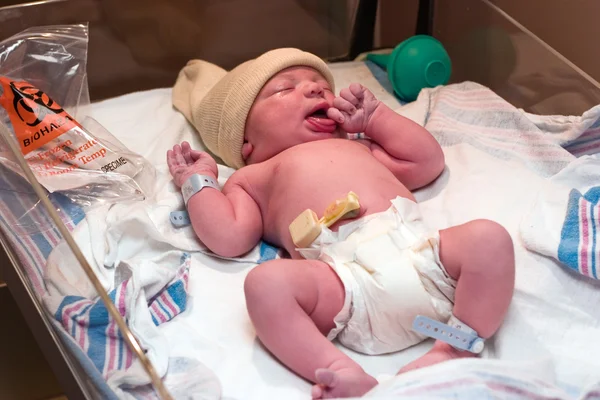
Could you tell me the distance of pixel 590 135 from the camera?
116cm

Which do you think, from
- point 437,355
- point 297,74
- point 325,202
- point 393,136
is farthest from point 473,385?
point 297,74

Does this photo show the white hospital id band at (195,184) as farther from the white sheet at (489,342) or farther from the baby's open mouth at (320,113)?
the baby's open mouth at (320,113)

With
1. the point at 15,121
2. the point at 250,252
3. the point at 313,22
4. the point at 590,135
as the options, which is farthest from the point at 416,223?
the point at 313,22

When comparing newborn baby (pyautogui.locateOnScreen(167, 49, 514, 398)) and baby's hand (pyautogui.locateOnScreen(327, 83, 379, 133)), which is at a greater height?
baby's hand (pyautogui.locateOnScreen(327, 83, 379, 133))

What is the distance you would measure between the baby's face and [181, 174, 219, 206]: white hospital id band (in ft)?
0.37

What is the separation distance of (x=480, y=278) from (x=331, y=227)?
9.8 inches

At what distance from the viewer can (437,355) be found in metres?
0.84

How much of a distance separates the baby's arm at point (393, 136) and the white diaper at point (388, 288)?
0.78 ft

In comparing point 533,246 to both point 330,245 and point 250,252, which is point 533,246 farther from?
point 250,252

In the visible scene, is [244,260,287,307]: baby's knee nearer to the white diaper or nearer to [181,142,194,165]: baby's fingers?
the white diaper

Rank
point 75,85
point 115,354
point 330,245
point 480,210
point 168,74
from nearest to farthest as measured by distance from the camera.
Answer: point 115,354, point 330,245, point 480,210, point 75,85, point 168,74

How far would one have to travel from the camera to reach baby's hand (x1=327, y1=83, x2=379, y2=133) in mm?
1155

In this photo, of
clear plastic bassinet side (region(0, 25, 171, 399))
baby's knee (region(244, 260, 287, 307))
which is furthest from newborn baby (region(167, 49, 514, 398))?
clear plastic bassinet side (region(0, 25, 171, 399))

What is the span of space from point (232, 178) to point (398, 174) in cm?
29
